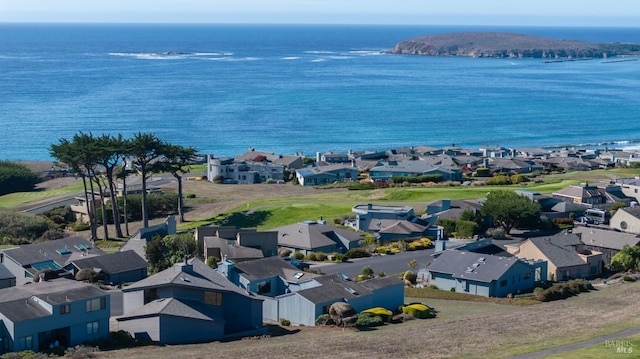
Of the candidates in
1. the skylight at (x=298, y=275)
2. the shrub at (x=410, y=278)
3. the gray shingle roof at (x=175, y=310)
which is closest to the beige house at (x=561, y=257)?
the shrub at (x=410, y=278)

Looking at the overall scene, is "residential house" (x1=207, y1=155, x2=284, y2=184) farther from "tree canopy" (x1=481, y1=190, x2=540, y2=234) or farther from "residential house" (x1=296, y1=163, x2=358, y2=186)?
"tree canopy" (x1=481, y1=190, x2=540, y2=234)

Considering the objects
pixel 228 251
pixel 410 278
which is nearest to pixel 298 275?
pixel 410 278

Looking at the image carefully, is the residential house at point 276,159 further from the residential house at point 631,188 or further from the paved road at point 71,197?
the residential house at point 631,188

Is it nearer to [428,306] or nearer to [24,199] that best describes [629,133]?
[24,199]

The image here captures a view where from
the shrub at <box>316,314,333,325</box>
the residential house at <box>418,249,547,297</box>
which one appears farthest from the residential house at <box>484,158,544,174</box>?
the shrub at <box>316,314,333,325</box>

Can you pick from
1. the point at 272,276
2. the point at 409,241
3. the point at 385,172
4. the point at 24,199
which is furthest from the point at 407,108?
the point at 272,276

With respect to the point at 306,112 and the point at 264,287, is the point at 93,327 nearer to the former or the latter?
the point at 264,287

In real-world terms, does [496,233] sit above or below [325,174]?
above
